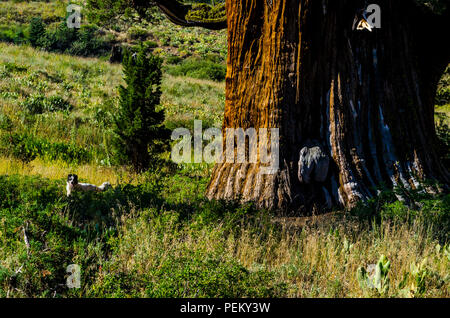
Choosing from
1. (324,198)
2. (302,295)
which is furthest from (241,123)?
(302,295)

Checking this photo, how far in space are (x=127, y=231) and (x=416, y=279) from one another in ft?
8.45

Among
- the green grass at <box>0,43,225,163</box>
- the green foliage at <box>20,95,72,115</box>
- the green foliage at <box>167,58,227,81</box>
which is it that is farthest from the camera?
the green foliage at <box>167,58,227,81</box>

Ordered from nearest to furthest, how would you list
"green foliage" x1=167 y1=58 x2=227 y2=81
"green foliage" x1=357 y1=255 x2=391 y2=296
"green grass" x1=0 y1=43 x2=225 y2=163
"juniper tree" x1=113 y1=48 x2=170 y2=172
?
"green foliage" x1=357 y1=255 x2=391 y2=296
"juniper tree" x1=113 y1=48 x2=170 y2=172
"green grass" x1=0 y1=43 x2=225 y2=163
"green foliage" x1=167 y1=58 x2=227 y2=81

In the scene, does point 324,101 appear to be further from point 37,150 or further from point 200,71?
point 200,71

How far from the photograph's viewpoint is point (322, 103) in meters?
5.66

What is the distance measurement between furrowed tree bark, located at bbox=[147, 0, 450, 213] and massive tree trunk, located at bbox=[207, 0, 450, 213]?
12 mm

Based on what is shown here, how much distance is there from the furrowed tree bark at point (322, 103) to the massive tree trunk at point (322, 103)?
0.04ft

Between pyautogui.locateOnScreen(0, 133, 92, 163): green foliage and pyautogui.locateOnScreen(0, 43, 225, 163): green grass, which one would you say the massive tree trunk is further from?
pyautogui.locateOnScreen(0, 43, 225, 163): green grass

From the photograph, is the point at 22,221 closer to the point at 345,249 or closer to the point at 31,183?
the point at 31,183

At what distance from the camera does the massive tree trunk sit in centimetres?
548

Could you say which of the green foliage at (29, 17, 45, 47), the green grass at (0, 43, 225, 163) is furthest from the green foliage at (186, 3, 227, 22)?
the green foliage at (29, 17, 45, 47)

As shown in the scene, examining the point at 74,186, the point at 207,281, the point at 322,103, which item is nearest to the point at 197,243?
the point at 207,281

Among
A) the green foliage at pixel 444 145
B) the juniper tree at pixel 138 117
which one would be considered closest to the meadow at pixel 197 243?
the juniper tree at pixel 138 117

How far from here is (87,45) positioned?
3183 cm
